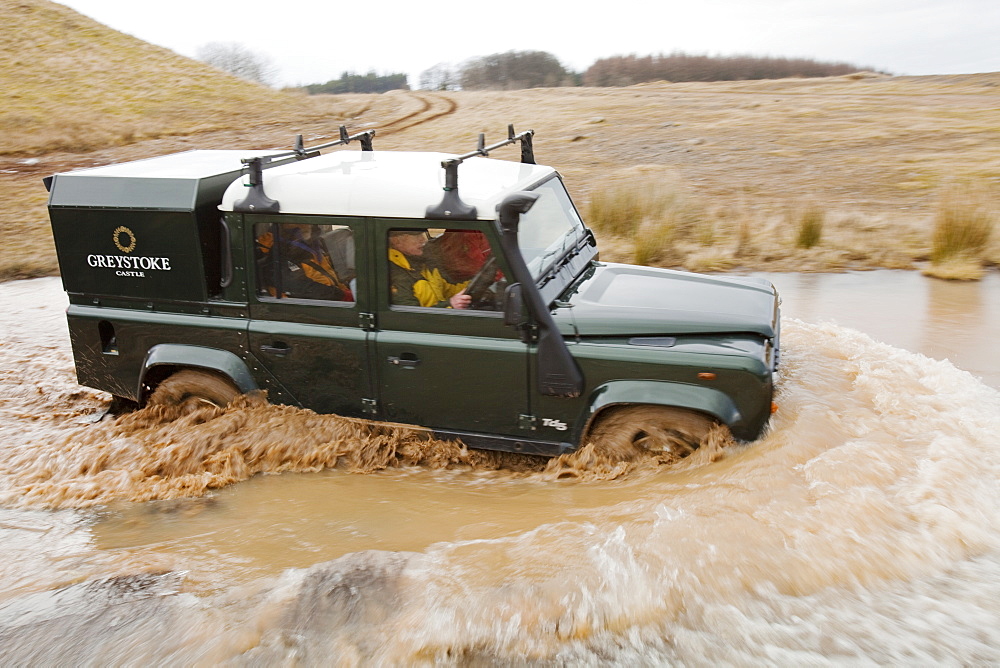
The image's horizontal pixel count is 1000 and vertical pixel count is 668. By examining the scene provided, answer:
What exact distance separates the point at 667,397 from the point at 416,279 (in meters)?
1.53

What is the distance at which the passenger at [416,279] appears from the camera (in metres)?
4.38

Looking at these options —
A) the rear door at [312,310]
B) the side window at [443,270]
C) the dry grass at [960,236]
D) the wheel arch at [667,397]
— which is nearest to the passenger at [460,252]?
the side window at [443,270]

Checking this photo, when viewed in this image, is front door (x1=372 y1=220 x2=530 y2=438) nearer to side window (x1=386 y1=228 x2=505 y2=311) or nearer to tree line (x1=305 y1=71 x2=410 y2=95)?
side window (x1=386 y1=228 x2=505 y2=311)

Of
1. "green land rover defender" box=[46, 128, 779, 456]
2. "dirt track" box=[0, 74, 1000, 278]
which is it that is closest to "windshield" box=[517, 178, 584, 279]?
"green land rover defender" box=[46, 128, 779, 456]

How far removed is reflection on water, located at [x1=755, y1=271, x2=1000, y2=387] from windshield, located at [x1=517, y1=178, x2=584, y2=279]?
120 inches

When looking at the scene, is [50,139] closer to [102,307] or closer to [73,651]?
[102,307]

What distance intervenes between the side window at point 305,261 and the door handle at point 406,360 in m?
0.43

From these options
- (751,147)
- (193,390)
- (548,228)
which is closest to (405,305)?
(548,228)

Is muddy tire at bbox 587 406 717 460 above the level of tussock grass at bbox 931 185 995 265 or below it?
below

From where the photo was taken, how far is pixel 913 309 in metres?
7.18

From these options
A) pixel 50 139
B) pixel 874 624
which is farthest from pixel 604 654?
pixel 50 139

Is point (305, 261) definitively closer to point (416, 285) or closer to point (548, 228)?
point (416, 285)

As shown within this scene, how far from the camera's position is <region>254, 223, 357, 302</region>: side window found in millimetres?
4516

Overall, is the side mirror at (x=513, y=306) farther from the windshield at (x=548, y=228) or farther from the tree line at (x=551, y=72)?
the tree line at (x=551, y=72)
